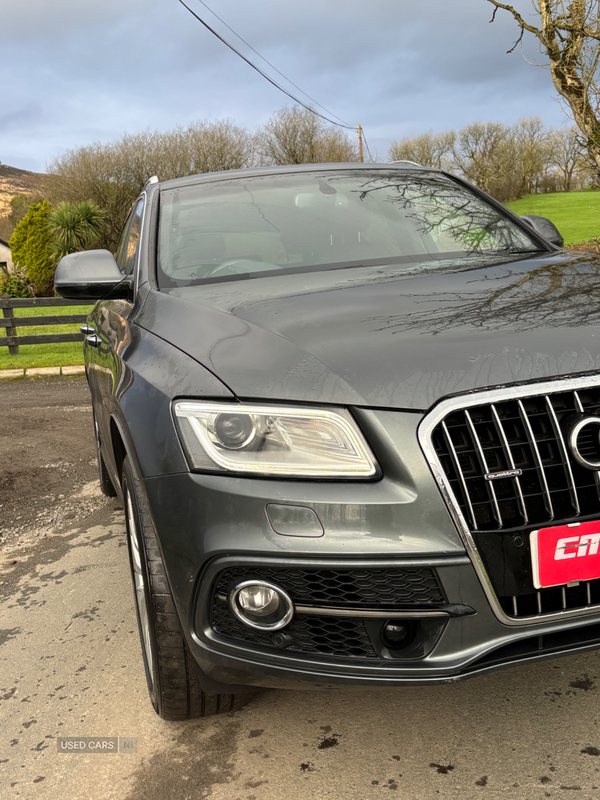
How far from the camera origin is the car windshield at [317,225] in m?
2.68

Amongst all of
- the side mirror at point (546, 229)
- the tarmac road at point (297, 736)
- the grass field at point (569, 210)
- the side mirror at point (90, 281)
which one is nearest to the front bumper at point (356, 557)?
the tarmac road at point (297, 736)

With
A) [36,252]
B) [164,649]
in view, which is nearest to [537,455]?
[164,649]

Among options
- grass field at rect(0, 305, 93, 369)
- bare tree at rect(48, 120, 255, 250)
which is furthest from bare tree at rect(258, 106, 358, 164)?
grass field at rect(0, 305, 93, 369)

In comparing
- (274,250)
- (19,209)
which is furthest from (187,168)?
(274,250)

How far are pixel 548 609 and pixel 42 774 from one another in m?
1.38

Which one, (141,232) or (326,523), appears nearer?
(326,523)

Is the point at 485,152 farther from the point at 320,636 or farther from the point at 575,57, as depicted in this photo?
the point at 320,636

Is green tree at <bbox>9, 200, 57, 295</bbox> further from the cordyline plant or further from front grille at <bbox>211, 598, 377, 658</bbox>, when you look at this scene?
front grille at <bbox>211, 598, 377, 658</bbox>

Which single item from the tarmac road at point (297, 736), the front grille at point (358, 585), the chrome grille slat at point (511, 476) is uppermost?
the chrome grille slat at point (511, 476)

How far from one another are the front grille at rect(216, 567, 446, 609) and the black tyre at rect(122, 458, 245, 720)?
1.01ft

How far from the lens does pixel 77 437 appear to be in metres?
5.98

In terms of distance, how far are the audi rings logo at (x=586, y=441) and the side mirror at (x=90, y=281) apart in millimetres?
1746

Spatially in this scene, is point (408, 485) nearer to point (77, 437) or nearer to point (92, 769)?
point (92, 769)

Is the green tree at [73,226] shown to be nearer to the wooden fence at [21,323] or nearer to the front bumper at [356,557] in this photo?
the wooden fence at [21,323]
